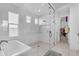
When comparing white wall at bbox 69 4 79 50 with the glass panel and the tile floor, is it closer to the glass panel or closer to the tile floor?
the tile floor

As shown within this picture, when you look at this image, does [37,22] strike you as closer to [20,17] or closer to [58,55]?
[20,17]

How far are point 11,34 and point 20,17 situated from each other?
1.11ft

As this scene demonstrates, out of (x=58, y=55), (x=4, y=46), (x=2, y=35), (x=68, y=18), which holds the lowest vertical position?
(x=58, y=55)

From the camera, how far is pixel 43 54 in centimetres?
190

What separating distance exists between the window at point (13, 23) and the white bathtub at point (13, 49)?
14 centimetres

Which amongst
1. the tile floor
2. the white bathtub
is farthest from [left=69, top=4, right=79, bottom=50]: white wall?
the white bathtub

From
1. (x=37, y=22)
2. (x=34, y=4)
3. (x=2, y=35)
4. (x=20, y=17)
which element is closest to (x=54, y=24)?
(x=37, y=22)

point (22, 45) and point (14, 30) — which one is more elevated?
point (14, 30)

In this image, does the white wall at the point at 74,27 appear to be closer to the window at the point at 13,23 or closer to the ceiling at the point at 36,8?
the ceiling at the point at 36,8

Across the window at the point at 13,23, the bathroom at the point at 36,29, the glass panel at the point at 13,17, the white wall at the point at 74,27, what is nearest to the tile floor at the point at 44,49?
the bathroom at the point at 36,29

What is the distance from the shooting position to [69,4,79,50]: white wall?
5.98ft

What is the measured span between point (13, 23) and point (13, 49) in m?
0.46

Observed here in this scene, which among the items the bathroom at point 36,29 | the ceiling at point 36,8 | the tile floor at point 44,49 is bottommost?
the tile floor at point 44,49

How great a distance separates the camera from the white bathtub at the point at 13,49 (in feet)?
6.12
